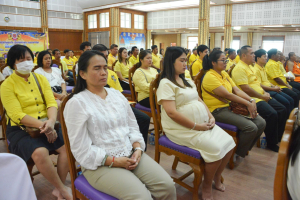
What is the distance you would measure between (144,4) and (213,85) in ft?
35.9

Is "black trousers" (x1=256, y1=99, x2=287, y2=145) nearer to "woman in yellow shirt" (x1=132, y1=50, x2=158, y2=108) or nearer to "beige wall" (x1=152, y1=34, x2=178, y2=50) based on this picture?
"woman in yellow shirt" (x1=132, y1=50, x2=158, y2=108)

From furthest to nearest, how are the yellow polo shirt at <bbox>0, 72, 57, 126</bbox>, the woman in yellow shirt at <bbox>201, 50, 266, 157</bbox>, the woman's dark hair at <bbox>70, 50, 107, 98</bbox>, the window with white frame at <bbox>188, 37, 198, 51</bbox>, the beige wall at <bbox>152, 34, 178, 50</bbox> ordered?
the beige wall at <bbox>152, 34, 178, 50</bbox> < the window with white frame at <bbox>188, 37, 198, 51</bbox> < the woman in yellow shirt at <bbox>201, 50, 266, 157</bbox> < the yellow polo shirt at <bbox>0, 72, 57, 126</bbox> < the woman's dark hair at <bbox>70, 50, 107, 98</bbox>

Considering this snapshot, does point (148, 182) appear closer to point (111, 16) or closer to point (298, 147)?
point (298, 147)

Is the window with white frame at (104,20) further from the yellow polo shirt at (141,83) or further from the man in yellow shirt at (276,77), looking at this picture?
the yellow polo shirt at (141,83)

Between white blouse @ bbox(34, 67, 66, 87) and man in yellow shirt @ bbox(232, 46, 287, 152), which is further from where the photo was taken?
white blouse @ bbox(34, 67, 66, 87)

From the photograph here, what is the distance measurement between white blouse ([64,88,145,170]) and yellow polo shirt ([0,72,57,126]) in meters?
0.75

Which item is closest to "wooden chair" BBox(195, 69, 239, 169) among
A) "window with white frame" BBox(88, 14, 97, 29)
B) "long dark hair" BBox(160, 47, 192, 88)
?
"long dark hair" BBox(160, 47, 192, 88)

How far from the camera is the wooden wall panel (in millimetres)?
13564

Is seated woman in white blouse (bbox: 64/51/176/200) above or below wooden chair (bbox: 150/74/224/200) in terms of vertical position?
above

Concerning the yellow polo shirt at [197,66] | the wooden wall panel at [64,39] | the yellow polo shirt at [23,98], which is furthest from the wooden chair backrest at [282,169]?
the wooden wall panel at [64,39]

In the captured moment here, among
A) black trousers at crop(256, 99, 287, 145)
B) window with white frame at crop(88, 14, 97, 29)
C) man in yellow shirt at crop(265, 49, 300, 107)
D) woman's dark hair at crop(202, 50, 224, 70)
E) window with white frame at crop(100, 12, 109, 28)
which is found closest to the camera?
woman's dark hair at crop(202, 50, 224, 70)

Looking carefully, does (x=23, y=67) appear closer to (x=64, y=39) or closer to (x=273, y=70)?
(x=273, y=70)

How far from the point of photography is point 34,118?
6.07ft

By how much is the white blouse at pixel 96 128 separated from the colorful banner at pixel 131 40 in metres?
12.9
